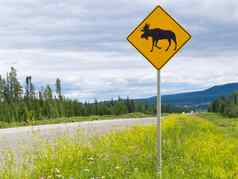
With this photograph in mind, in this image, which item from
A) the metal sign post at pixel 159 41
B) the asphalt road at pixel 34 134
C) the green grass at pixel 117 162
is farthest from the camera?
the asphalt road at pixel 34 134

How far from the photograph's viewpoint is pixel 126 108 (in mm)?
134750

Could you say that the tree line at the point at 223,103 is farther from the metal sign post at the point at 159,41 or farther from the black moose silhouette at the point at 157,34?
the black moose silhouette at the point at 157,34

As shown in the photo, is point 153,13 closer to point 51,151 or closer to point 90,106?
point 51,151

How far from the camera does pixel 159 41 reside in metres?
11.7

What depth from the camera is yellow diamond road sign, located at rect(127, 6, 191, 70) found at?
464 inches

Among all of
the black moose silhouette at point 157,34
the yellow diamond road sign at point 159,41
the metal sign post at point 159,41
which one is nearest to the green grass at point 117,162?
the metal sign post at point 159,41

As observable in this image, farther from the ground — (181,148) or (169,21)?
(169,21)

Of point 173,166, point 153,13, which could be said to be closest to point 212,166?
point 173,166

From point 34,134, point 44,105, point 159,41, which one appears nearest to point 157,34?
point 159,41

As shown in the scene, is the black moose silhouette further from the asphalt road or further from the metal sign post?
the asphalt road

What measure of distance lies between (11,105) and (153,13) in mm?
88738

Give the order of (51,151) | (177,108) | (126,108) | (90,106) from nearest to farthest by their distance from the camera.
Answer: (51,151), (90,106), (126,108), (177,108)

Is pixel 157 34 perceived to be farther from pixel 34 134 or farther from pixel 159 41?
pixel 34 134

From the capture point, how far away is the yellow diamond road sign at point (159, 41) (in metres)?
11.8
